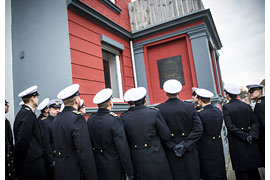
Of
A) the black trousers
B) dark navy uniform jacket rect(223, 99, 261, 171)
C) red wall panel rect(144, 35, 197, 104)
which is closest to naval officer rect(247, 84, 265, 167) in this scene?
dark navy uniform jacket rect(223, 99, 261, 171)

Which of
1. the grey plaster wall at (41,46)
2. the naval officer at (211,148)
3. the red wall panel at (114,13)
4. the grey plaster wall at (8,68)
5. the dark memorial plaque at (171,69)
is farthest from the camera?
the dark memorial plaque at (171,69)

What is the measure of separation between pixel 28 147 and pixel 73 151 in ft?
2.83

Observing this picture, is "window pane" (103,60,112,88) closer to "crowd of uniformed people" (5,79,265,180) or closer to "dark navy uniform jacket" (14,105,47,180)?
"crowd of uniformed people" (5,79,265,180)

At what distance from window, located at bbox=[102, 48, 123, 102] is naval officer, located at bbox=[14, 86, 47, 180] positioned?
129 inches

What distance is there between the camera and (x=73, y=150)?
8.07 feet

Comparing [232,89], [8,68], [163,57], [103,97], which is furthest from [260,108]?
[8,68]

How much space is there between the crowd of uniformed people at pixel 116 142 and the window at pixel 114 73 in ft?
10.5

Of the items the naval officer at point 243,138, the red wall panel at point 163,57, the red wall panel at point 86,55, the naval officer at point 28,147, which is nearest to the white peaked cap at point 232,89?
the naval officer at point 243,138

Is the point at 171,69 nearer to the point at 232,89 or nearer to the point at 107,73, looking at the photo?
the point at 107,73

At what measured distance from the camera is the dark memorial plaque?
6652mm

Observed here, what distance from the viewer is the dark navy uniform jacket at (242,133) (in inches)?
141

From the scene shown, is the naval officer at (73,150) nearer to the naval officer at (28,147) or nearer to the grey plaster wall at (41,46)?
the naval officer at (28,147)

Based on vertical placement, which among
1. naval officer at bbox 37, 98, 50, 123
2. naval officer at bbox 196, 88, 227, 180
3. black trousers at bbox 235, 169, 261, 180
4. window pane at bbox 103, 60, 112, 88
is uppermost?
window pane at bbox 103, 60, 112, 88

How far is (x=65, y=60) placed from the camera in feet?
14.4
